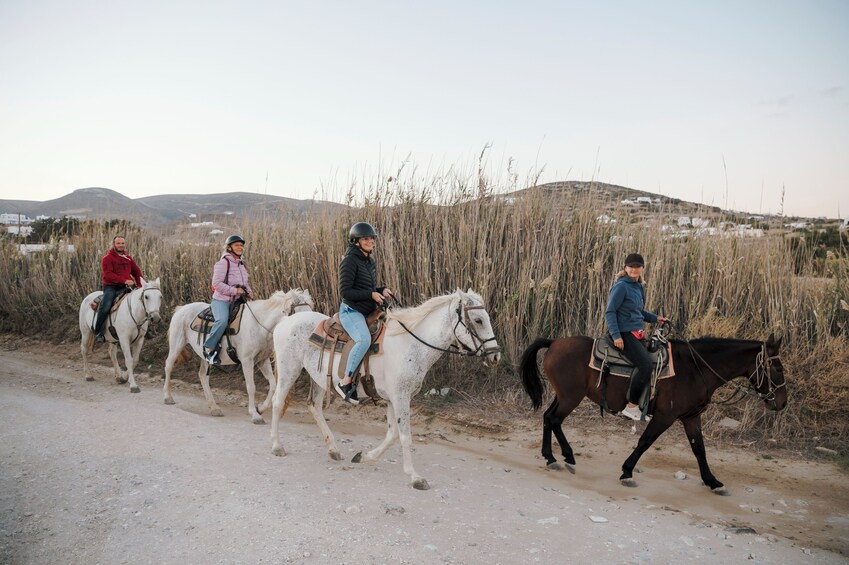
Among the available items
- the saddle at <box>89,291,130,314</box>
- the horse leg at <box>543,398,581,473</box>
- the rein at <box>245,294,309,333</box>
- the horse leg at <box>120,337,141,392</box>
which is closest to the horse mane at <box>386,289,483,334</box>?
the horse leg at <box>543,398,581,473</box>

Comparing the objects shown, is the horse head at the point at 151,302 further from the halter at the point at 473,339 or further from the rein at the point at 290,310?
the halter at the point at 473,339

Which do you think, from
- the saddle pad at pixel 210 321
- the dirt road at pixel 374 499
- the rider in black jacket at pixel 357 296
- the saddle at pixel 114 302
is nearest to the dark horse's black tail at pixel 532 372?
the dirt road at pixel 374 499

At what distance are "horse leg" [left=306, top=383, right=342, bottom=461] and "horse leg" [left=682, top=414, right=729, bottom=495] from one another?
353cm

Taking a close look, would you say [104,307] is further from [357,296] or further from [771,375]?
[771,375]

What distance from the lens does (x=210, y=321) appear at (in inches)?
308

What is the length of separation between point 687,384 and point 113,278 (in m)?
9.12

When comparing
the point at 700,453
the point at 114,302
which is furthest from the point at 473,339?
the point at 114,302

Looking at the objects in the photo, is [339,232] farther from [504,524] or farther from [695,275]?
[504,524]

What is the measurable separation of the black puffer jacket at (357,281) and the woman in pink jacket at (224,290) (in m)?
2.86

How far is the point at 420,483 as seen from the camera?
16.1ft

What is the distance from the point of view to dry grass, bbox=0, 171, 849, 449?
671cm

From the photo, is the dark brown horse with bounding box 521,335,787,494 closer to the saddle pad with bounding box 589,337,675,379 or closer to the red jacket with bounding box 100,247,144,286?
the saddle pad with bounding box 589,337,675,379

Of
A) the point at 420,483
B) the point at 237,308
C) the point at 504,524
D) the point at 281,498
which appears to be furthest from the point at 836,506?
the point at 237,308

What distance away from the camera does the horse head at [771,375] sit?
5199 mm
